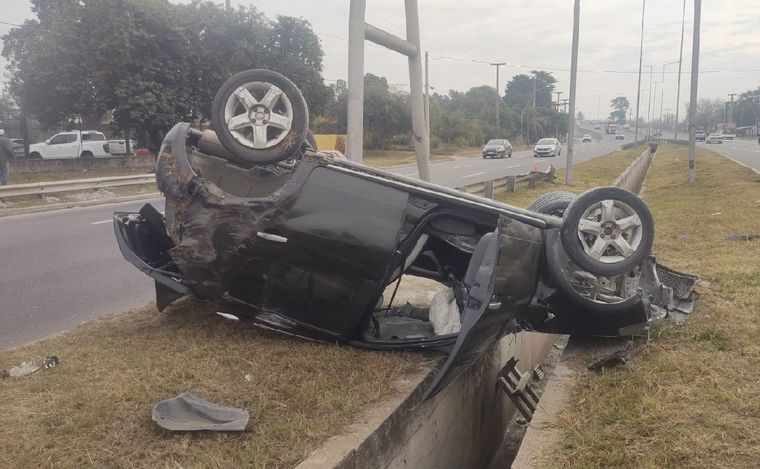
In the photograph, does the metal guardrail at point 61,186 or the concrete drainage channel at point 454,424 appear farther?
the metal guardrail at point 61,186

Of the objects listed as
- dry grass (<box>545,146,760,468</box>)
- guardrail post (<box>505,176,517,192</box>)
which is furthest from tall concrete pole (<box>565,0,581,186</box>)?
dry grass (<box>545,146,760,468</box>)

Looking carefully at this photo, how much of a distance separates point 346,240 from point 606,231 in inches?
64.6

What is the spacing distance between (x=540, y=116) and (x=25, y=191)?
89.1 meters

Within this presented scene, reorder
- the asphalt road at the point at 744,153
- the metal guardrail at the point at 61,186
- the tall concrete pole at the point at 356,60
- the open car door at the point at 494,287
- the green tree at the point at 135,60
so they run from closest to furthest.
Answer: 1. the open car door at the point at 494,287
2. the tall concrete pole at the point at 356,60
3. the metal guardrail at the point at 61,186
4. the green tree at the point at 135,60
5. the asphalt road at the point at 744,153

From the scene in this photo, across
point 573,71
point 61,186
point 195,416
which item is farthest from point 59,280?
point 573,71

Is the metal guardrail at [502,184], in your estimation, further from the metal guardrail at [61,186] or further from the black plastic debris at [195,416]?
the black plastic debris at [195,416]

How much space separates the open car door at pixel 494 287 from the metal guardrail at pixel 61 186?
42.1 ft

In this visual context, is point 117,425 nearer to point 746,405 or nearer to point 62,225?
point 746,405

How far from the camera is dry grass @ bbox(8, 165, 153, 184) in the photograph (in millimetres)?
19688

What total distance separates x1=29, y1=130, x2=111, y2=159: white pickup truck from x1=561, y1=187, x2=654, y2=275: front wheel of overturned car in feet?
89.0

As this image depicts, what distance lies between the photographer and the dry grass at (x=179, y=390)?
2998 mm

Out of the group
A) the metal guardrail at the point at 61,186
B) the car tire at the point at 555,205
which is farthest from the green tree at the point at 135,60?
the car tire at the point at 555,205

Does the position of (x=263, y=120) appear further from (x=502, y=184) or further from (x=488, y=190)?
(x=502, y=184)

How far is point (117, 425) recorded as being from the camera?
126 inches
